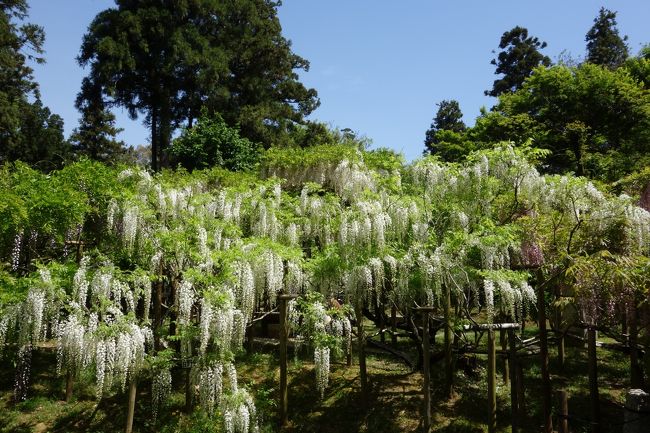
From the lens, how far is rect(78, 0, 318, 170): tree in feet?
71.0

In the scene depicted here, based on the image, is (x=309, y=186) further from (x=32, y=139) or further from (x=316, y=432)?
(x=32, y=139)

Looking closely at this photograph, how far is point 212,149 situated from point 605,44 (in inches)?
1125

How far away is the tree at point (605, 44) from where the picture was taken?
30.8 m

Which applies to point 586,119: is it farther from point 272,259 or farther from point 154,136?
point 154,136

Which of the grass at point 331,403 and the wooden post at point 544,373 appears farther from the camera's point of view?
the grass at point 331,403

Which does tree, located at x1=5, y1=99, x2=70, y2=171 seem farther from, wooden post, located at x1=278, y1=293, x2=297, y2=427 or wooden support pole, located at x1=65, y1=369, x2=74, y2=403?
wooden post, located at x1=278, y1=293, x2=297, y2=427

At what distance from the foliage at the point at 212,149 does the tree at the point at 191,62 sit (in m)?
3.99

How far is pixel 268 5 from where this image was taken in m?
27.4

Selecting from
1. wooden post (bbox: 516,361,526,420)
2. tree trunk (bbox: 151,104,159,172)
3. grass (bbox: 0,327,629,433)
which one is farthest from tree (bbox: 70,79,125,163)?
wooden post (bbox: 516,361,526,420)

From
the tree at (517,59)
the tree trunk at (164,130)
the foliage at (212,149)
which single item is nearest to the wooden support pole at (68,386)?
the foliage at (212,149)

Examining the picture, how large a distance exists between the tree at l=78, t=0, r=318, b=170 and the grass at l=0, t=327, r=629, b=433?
15190 mm

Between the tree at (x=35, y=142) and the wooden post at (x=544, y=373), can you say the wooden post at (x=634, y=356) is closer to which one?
the wooden post at (x=544, y=373)

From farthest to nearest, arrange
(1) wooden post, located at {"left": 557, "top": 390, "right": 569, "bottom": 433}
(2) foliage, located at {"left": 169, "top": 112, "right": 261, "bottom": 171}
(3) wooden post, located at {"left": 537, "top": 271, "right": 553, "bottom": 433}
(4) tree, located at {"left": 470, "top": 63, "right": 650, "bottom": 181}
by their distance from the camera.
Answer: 1. (2) foliage, located at {"left": 169, "top": 112, "right": 261, "bottom": 171}
2. (4) tree, located at {"left": 470, "top": 63, "right": 650, "bottom": 181}
3. (3) wooden post, located at {"left": 537, "top": 271, "right": 553, "bottom": 433}
4. (1) wooden post, located at {"left": 557, "top": 390, "right": 569, "bottom": 433}

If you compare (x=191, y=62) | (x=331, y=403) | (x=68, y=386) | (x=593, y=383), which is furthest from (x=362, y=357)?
(x=191, y=62)
